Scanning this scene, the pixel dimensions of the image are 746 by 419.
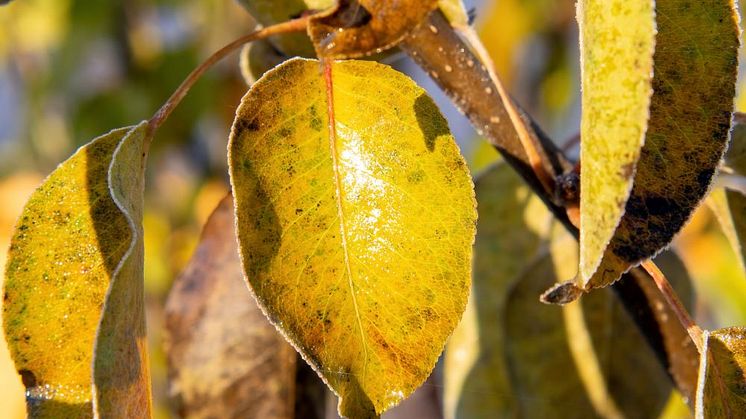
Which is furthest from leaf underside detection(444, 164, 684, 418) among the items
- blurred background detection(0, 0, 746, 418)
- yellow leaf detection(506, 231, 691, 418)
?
blurred background detection(0, 0, 746, 418)

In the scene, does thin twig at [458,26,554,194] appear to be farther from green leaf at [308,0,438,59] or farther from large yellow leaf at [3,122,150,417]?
large yellow leaf at [3,122,150,417]

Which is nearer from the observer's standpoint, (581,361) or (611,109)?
(611,109)

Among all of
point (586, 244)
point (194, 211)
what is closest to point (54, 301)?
point (586, 244)

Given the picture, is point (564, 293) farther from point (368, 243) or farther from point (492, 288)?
point (492, 288)

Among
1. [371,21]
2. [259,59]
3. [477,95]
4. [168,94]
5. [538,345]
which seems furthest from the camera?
[168,94]

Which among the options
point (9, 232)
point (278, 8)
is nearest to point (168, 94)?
point (9, 232)

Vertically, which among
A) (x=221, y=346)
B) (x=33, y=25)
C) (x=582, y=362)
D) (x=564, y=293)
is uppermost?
(x=33, y=25)

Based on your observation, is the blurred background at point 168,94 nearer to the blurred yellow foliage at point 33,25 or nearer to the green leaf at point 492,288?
the blurred yellow foliage at point 33,25
